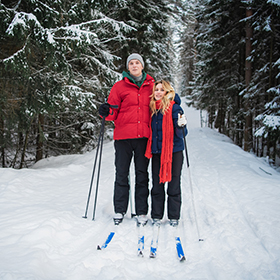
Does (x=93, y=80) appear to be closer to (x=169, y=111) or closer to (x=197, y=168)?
(x=197, y=168)

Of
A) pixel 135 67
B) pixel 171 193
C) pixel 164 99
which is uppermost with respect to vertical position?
pixel 135 67

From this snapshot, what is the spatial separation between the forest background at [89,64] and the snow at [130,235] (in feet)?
7.98

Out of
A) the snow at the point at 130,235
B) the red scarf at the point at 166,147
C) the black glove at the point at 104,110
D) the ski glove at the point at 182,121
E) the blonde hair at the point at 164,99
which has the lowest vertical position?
the snow at the point at 130,235

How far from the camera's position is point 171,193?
9.53 feet

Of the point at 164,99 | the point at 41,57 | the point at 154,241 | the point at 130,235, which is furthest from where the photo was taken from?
the point at 41,57

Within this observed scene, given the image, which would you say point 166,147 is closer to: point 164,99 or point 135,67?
point 164,99

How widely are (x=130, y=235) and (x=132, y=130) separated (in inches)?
54.9

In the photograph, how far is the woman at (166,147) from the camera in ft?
9.30

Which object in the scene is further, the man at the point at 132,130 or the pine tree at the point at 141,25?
the pine tree at the point at 141,25

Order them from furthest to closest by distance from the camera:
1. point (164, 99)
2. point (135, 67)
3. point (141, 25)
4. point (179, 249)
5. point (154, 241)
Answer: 1. point (141, 25)
2. point (135, 67)
3. point (164, 99)
4. point (154, 241)
5. point (179, 249)

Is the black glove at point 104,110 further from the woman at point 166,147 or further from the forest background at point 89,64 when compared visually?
the forest background at point 89,64

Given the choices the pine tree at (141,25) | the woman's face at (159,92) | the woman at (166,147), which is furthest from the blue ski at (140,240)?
the pine tree at (141,25)

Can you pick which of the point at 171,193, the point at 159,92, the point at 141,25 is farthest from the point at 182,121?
the point at 141,25

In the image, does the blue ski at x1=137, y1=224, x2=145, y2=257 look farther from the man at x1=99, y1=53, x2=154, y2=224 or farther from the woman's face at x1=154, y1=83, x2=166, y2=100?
the woman's face at x1=154, y1=83, x2=166, y2=100
